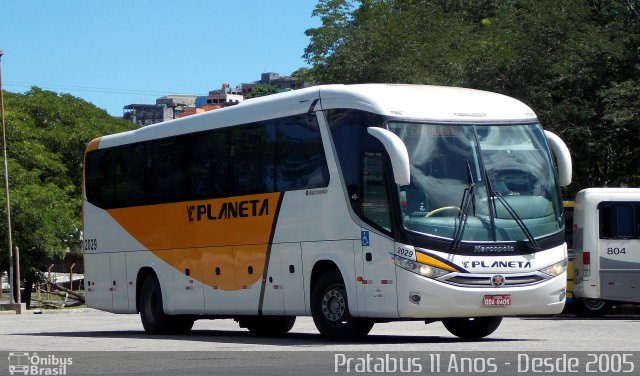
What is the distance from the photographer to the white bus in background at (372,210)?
55.4 ft

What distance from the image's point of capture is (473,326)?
19.0 metres

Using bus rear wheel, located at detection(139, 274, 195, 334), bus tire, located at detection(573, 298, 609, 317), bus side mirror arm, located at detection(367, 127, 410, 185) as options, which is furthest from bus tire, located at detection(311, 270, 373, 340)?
bus tire, located at detection(573, 298, 609, 317)

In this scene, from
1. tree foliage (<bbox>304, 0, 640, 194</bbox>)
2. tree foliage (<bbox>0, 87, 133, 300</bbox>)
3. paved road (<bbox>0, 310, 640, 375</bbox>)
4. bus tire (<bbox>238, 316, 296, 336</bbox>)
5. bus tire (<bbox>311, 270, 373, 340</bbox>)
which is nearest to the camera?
paved road (<bbox>0, 310, 640, 375</bbox>)

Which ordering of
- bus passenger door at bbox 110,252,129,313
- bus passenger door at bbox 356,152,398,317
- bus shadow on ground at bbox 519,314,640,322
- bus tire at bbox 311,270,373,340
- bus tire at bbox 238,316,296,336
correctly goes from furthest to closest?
bus shadow on ground at bbox 519,314,640,322 < bus passenger door at bbox 110,252,129,313 < bus tire at bbox 238,316,296,336 < bus tire at bbox 311,270,373,340 < bus passenger door at bbox 356,152,398,317

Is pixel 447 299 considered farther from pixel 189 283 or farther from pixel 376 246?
pixel 189 283

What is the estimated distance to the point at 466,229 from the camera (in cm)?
1688

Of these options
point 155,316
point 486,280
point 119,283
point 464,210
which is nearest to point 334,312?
point 486,280

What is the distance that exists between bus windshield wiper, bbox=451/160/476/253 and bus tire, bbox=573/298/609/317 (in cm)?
1402

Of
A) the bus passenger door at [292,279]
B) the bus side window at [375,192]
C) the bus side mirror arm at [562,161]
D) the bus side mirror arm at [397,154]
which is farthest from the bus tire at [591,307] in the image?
the bus side mirror arm at [397,154]

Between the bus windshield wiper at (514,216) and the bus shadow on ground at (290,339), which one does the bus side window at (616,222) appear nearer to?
the bus shadow on ground at (290,339)

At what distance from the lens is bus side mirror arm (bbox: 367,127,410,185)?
16.5 metres

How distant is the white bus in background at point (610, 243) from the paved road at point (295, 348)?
557 centimetres

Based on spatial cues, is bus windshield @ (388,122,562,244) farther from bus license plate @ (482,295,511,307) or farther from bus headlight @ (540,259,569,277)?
bus license plate @ (482,295,511,307)

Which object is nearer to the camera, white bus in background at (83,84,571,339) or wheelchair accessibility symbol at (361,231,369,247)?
white bus in background at (83,84,571,339)
